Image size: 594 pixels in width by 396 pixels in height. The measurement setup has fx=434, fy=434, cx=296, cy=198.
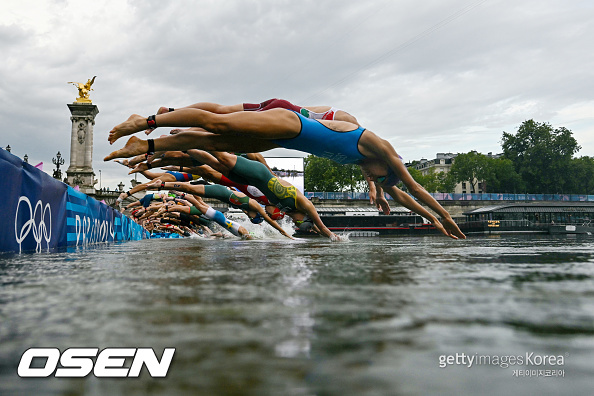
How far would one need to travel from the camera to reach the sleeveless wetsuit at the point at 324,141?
5.13 meters

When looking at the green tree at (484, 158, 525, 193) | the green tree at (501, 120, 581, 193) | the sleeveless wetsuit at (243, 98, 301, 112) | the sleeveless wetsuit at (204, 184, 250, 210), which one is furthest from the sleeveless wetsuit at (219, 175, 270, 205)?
the green tree at (501, 120, 581, 193)

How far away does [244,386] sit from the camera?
22.1 inches

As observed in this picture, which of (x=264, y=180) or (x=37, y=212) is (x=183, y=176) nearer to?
(x=264, y=180)

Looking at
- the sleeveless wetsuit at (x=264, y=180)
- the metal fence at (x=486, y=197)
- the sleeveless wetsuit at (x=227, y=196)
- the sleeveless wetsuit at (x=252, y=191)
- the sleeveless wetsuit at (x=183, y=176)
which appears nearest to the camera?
the sleeveless wetsuit at (x=264, y=180)

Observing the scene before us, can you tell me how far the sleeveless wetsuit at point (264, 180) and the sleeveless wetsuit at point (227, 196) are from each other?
2503 mm

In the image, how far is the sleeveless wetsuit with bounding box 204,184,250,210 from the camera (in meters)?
12.2

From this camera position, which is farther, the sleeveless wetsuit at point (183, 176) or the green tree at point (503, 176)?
the green tree at point (503, 176)

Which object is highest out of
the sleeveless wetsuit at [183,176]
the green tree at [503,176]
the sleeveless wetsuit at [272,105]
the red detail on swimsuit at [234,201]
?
the green tree at [503,176]

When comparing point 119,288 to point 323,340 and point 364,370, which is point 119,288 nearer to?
point 323,340

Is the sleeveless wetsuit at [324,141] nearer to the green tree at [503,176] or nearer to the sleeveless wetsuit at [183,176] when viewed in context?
the sleeveless wetsuit at [183,176]

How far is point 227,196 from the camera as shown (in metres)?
12.6

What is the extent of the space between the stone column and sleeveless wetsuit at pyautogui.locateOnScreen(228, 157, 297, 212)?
166ft
